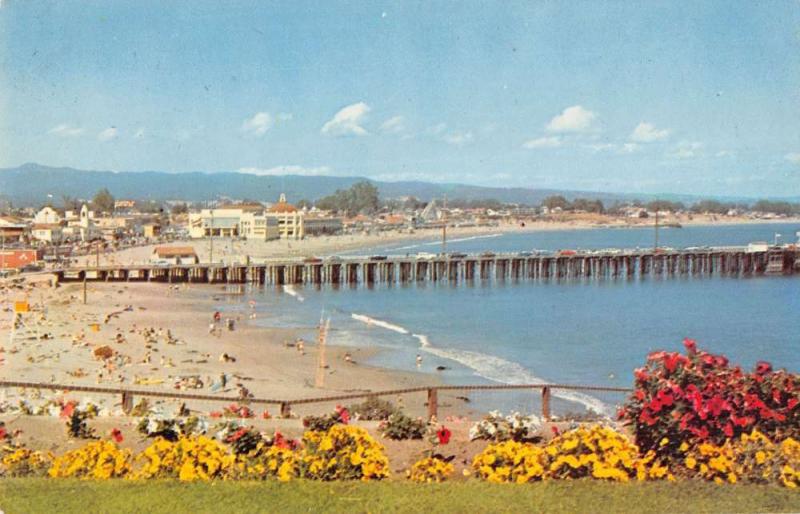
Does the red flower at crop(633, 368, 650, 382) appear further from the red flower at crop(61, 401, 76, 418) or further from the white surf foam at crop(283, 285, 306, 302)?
the white surf foam at crop(283, 285, 306, 302)

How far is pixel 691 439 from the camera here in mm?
7750

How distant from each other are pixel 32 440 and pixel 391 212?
179 meters

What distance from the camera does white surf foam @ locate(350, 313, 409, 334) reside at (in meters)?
35.9

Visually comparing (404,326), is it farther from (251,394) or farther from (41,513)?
(41,513)

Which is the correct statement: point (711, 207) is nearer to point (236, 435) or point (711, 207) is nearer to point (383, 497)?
→ point (236, 435)

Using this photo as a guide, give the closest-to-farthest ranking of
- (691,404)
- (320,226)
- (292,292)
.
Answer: (691,404) → (292,292) → (320,226)

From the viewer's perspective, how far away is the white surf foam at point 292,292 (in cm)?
4809

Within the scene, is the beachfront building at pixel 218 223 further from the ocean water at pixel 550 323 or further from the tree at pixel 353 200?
the tree at pixel 353 200

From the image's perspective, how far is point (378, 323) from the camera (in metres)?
37.9

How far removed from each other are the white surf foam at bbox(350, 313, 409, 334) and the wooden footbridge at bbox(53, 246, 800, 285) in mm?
18147

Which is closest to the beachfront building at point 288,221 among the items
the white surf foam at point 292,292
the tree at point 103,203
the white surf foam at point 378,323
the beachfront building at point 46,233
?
the beachfront building at point 46,233

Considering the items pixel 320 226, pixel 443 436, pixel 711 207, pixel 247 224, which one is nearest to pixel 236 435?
pixel 443 436

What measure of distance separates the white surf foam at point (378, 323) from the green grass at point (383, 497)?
28.0 meters

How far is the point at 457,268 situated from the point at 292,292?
16950 mm
